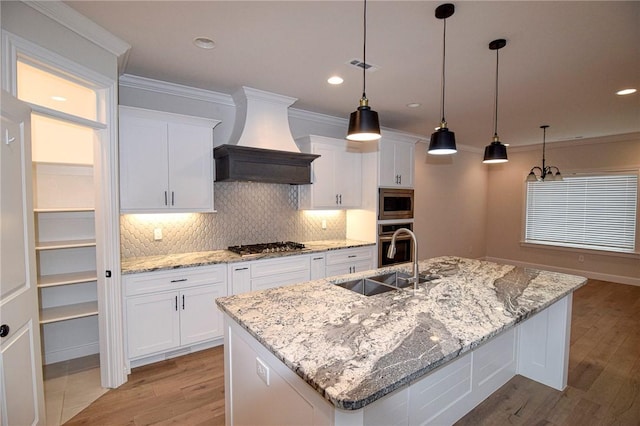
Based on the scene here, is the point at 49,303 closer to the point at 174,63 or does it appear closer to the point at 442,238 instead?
the point at 174,63

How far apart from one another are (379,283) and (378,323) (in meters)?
0.81

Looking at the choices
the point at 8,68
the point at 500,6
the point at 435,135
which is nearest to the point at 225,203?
the point at 8,68

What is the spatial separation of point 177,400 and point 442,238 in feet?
18.3

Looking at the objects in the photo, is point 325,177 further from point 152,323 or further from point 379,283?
point 152,323

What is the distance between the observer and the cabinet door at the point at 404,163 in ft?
15.4

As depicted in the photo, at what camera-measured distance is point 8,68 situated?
1.69m

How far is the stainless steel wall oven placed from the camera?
450 centimetres

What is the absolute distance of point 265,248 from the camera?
12.1ft

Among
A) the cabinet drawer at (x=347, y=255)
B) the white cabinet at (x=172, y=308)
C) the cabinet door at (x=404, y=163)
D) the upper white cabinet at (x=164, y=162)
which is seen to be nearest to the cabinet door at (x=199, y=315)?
the white cabinet at (x=172, y=308)

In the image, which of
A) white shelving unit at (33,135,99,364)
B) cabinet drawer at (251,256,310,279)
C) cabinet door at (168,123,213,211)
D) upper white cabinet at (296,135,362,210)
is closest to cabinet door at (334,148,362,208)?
upper white cabinet at (296,135,362,210)

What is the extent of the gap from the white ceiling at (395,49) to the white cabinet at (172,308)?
1.88 m

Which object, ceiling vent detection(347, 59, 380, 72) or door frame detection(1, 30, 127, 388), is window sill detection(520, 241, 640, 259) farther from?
door frame detection(1, 30, 127, 388)

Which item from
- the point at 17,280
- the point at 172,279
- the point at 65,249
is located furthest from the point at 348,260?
the point at 17,280

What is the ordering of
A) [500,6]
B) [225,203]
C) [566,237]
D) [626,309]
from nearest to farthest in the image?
[500,6]
[225,203]
[626,309]
[566,237]
